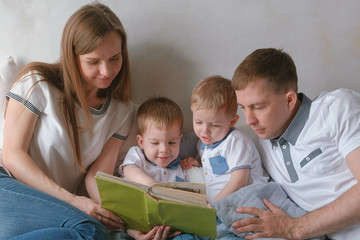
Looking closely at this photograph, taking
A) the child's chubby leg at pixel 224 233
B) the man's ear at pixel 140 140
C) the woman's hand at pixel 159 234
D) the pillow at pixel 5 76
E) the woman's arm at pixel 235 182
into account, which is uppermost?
the pillow at pixel 5 76

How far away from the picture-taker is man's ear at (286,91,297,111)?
1503mm

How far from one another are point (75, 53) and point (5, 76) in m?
0.40

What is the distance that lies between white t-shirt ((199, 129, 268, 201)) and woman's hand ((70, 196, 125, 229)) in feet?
1.35

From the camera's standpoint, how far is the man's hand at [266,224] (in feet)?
4.75

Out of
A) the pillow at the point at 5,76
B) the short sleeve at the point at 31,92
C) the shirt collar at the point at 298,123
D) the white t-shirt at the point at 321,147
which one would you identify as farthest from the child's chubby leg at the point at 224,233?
the pillow at the point at 5,76

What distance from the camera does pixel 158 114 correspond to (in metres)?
1.76

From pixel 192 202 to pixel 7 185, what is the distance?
2.29ft

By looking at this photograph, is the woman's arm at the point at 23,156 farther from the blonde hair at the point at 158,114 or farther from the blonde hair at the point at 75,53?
the blonde hair at the point at 158,114

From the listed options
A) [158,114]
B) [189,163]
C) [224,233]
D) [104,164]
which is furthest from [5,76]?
[224,233]

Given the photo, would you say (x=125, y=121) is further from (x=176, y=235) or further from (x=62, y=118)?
(x=176, y=235)

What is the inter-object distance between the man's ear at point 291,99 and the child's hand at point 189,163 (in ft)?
1.76

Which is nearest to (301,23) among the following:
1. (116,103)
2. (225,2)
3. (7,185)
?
(225,2)

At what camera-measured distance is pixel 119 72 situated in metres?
1.87

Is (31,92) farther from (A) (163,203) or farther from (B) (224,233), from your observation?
(B) (224,233)
